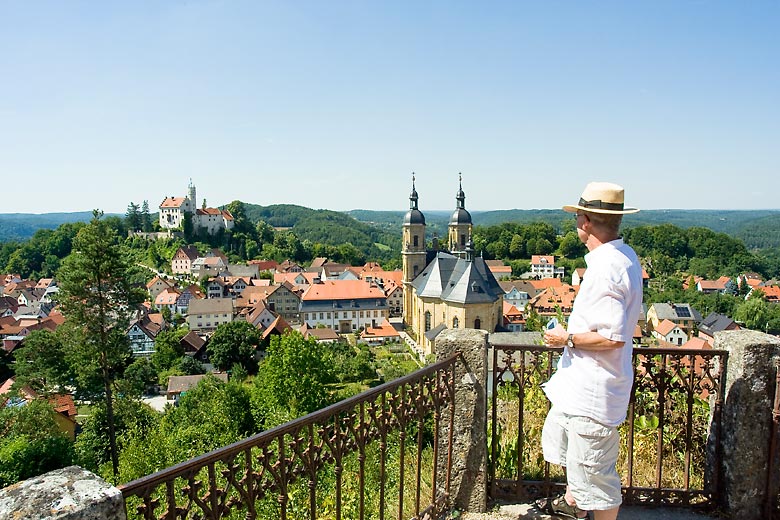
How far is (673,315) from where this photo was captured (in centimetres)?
6331

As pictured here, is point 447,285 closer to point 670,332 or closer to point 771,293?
point 670,332

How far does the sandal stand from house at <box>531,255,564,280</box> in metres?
99.5

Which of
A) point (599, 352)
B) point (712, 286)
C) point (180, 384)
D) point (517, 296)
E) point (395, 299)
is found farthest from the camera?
point (712, 286)

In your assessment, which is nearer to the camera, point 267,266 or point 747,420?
point 747,420

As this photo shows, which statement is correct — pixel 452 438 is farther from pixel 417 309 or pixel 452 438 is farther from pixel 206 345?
pixel 206 345

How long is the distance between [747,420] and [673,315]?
6766 cm

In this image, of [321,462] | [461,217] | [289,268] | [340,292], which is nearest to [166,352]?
[340,292]

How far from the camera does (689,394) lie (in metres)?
4.12

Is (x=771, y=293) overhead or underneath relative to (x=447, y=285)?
underneath

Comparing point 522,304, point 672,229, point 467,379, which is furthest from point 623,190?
point 672,229

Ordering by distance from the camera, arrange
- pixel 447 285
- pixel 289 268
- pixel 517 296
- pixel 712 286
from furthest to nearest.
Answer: pixel 289 268 → pixel 712 286 → pixel 517 296 → pixel 447 285

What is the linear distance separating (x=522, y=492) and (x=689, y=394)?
157cm

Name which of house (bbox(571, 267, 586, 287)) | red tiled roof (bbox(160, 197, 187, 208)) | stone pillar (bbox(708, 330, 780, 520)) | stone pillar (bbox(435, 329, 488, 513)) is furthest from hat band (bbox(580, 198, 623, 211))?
red tiled roof (bbox(160, 197, 187, 208))

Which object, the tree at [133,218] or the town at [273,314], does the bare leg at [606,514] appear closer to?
the town at [273,314]
